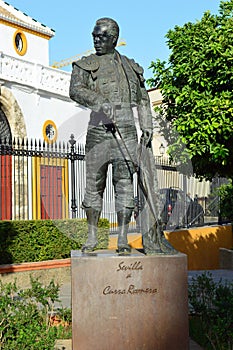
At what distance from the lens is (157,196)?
16.8ft

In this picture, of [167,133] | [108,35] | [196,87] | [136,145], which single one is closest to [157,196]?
[136,145]

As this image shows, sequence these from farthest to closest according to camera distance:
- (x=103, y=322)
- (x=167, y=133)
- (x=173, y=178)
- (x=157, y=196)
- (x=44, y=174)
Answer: (x=173, y=178) → (x=44, y=174) → (x=167, y=133) → (x=157, y=196) → (x=103, y=322)

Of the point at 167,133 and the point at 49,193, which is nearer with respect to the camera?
the point at 167,133

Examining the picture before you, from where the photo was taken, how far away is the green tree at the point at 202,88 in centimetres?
872

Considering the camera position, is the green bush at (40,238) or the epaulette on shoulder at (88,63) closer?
the epaulette on shoulder at (88,63)

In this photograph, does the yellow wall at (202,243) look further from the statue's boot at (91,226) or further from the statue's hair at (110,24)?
the statue's hair at (110,24)

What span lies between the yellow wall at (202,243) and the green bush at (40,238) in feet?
10.2

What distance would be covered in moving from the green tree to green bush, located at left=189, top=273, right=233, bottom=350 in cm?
325

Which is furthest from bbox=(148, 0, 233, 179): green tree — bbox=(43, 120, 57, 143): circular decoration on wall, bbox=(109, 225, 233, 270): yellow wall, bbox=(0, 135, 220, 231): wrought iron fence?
bbox=(43, 120, 57, 143): circular decoration on wall

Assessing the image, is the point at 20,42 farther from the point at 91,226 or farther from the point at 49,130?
the point at 91,226

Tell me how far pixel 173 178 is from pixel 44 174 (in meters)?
3.90

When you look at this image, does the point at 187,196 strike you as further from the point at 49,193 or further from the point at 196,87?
the point at 196,87

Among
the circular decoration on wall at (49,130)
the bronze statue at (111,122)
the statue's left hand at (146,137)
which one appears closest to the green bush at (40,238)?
the bronze statue at (111,122)

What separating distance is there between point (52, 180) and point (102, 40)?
809 cm
